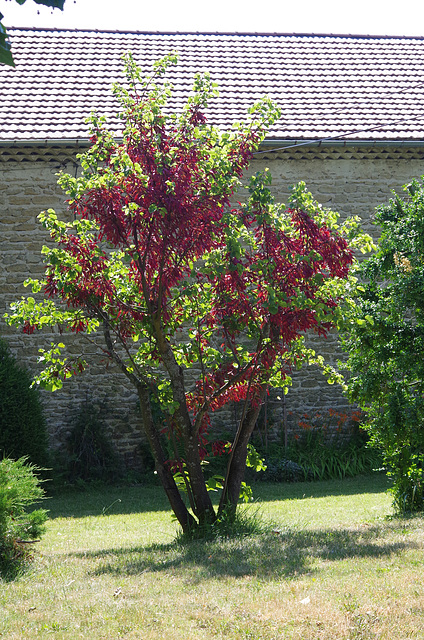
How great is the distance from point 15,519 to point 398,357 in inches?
143

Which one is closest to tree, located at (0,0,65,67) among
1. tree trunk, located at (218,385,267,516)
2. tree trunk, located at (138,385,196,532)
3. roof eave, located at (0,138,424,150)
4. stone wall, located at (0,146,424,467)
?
tree trunk, located at (138,385,196,532)

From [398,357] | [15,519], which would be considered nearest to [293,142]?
[398,357]

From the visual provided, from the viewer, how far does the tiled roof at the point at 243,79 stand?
11055 millimetres

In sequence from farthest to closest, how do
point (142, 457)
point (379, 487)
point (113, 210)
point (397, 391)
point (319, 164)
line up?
point (319, 164)
point (142, 457)
point (379, 487)
point (397, 391)
point (113, 210)

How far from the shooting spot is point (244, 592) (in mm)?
3816

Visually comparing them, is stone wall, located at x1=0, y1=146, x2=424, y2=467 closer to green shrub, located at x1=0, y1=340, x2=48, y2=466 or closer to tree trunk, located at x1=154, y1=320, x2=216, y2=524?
green shrub, located at x1=0, y1=340, x2=48, y2=466

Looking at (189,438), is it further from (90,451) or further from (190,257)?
(90,451)

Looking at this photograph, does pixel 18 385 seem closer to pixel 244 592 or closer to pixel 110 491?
pixel 110 491

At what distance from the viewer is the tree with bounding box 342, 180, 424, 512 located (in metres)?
6.11

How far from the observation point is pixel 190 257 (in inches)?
213

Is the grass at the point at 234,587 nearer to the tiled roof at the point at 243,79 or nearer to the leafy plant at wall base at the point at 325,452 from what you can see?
the leafy plant at wall base at the point at 325,452

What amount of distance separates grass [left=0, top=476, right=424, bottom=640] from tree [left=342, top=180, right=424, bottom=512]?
2.01 feet

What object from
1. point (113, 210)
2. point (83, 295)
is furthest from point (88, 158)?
point (83, 295)

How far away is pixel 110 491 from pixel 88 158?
5.81 metres
